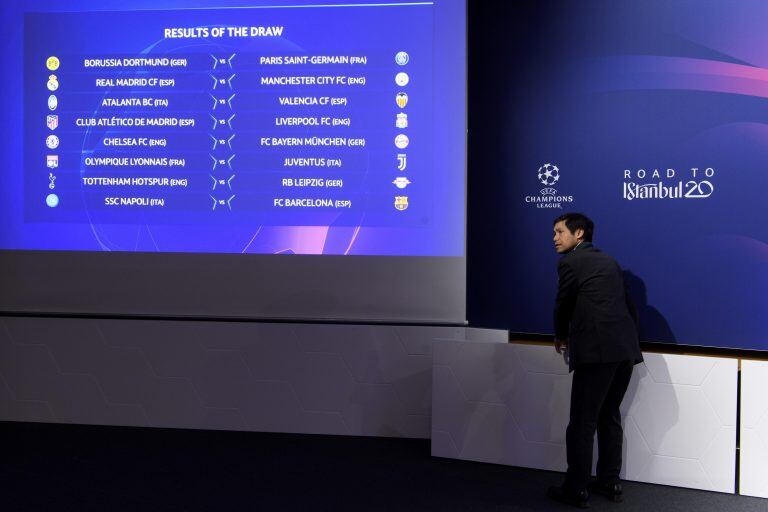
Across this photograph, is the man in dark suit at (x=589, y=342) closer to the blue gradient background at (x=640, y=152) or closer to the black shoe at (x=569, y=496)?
the black shoe at (x=569, y=496)

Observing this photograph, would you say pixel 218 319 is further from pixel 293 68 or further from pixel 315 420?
pixel 293 68

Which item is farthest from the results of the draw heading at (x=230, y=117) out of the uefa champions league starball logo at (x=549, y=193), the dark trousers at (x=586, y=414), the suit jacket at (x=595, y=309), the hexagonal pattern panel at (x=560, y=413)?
the dark trousers at (x=586, y=414)

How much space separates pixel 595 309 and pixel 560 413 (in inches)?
29.7

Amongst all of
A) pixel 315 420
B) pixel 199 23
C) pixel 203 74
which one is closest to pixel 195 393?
pixel 315 420

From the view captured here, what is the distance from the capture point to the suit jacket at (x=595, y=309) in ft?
10.1

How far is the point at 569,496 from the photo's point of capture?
3.19 metres

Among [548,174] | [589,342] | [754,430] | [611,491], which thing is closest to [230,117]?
[548,174]

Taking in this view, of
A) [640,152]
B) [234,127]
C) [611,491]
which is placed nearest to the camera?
[611,491]

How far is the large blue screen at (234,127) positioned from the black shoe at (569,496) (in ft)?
5.09

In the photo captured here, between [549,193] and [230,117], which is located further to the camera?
[230,117]

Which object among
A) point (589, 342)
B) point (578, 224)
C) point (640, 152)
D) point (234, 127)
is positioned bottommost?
point (589, 342)

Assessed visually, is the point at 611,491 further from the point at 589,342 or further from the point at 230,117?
the point at 230,117

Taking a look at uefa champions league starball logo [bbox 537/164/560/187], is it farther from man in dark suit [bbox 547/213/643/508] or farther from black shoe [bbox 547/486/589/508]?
black shoe [bbox 547/486/589/508]

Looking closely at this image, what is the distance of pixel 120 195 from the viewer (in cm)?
441
